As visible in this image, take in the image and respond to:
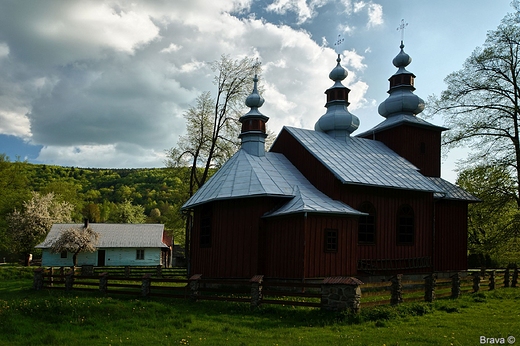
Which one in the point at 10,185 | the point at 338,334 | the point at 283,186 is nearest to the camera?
the point at 338,334

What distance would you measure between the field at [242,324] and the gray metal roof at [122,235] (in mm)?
27731

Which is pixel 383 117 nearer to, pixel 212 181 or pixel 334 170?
pixel 334 170

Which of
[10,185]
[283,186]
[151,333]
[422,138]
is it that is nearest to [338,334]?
[151,333]

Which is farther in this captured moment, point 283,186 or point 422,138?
point 422,138

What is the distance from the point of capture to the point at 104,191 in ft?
324

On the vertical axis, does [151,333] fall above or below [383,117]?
below

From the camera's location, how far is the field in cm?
938

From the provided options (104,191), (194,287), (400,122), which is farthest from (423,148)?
(104,191)

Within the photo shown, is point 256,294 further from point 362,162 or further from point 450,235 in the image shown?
point 450,235

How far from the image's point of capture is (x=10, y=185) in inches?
1864

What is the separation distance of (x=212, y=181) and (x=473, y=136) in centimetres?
1258

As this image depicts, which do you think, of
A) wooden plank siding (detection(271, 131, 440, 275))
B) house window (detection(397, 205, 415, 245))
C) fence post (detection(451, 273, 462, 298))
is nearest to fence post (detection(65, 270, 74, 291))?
wooden plank siding (detection(271, 131, 440, 275))

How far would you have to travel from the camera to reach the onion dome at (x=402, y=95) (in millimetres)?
23938

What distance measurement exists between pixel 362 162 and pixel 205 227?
7046 millimetres
